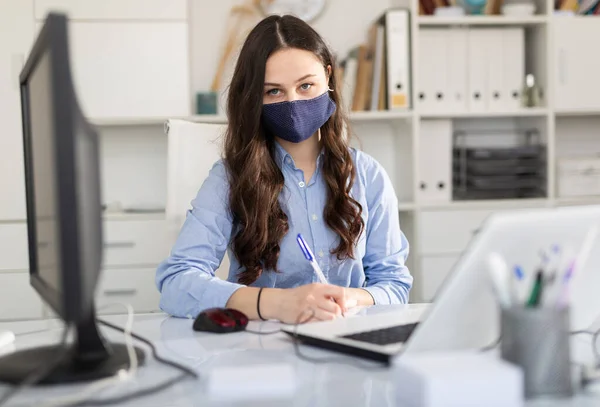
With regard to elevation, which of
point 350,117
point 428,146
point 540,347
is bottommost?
point 540,347

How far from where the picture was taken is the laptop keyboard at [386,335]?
1.03 m

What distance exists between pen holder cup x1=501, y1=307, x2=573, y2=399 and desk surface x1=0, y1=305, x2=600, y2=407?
0.02 m

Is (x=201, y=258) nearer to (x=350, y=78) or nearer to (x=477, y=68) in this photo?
(x=350, y=78)

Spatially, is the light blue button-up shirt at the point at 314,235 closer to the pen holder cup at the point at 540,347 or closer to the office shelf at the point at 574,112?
the pen holder cup at the point at 540,347

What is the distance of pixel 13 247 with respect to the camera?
303 centimetres

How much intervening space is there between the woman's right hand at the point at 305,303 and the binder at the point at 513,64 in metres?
2.16

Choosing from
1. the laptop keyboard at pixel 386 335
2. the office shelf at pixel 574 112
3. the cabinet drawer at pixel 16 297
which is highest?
the office shelf at pixel 574 112

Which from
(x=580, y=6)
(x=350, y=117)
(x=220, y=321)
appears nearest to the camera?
(x=220, y=321)

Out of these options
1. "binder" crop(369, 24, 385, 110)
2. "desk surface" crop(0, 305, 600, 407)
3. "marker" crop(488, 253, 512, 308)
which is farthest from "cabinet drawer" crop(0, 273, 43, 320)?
"marker" crop(488, 253, 512, 308)

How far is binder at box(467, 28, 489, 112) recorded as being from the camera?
3174 mm

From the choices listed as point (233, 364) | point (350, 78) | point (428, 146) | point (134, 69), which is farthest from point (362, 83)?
point (233, 364)

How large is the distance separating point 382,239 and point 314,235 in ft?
0.53

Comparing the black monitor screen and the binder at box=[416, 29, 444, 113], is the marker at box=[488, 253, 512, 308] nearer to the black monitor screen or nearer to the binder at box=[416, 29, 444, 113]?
the black monitor screen

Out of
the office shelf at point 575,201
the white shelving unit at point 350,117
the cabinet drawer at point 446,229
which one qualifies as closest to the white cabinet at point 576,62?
the white shelving unit at point 350,117
